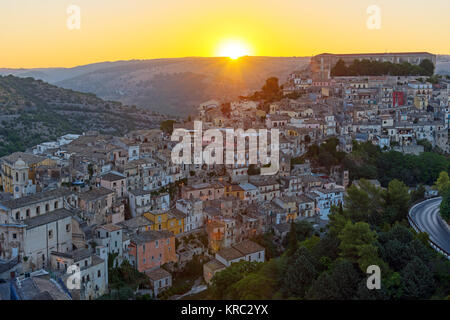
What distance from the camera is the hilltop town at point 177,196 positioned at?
15.5m

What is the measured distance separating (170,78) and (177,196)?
214 ft

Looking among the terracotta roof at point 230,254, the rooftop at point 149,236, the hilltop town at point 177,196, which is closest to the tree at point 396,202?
the hilltop town at point 177,196

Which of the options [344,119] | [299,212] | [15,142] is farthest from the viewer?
[15,142]

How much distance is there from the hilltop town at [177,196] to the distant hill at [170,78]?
34829 mm

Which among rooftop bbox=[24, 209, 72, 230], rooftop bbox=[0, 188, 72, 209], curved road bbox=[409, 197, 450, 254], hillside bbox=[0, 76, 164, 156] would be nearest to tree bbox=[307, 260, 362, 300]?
curved road bbox=[409, 197, 450, 254]

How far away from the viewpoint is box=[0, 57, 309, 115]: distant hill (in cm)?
7262

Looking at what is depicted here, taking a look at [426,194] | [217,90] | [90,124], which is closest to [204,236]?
[426,194]

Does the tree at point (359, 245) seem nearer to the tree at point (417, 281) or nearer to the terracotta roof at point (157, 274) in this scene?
the tree at point (417, 281)

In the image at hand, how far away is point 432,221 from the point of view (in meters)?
17.5

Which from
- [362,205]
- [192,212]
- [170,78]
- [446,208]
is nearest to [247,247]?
[192,212]

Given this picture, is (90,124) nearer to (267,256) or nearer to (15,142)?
(15,142)

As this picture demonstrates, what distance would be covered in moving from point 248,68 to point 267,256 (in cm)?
6990

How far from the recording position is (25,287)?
42.5 feet

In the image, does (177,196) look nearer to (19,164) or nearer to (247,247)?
(247,247)
